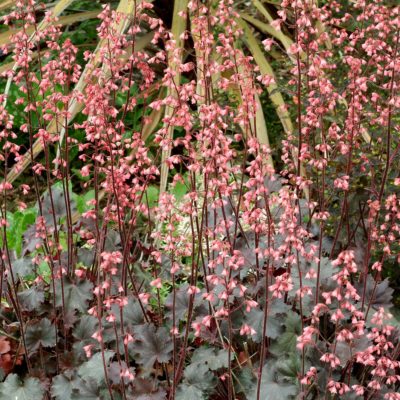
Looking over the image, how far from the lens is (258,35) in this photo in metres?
5.58

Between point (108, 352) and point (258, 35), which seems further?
point (258, 35)

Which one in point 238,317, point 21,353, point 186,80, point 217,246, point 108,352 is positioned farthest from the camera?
point 186,80

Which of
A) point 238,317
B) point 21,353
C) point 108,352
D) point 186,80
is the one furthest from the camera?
point 186,80

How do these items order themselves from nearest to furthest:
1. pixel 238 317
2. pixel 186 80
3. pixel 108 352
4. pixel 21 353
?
1. pixel 108 352
2. pixel 238 317
3. pixel 21 353
4. pixel 186 80

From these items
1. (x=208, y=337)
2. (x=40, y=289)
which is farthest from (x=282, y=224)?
(x=40, y=289)

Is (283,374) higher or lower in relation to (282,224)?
lower

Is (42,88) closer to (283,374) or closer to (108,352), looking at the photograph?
(108,352)

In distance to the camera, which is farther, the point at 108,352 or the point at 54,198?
the point at 54,198

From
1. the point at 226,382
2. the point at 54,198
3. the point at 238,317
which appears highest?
the point at 54,198

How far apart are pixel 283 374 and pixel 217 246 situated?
633 millimetres

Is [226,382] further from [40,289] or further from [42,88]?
[42,88]

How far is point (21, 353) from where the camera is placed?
108 inches

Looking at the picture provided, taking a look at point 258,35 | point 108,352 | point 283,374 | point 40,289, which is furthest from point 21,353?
point 258,35

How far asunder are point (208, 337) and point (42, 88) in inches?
36.3
